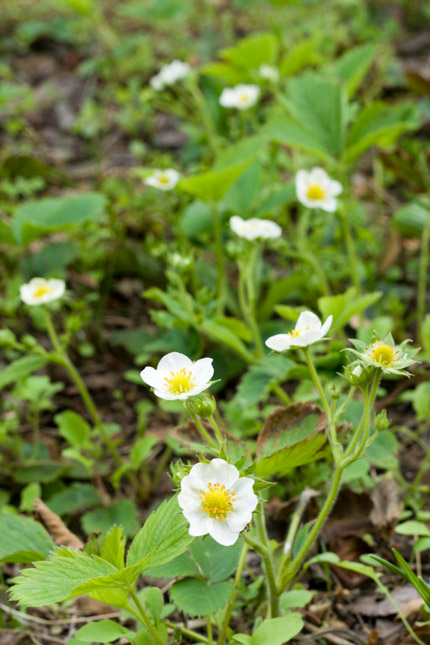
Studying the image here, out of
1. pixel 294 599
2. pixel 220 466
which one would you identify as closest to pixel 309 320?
pixel 220 466

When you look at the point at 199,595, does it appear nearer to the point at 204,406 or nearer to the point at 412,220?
the point at 204,406

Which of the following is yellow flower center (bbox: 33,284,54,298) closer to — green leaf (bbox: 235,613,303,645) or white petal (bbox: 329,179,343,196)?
white petal (bbox: 329,179,343,196)

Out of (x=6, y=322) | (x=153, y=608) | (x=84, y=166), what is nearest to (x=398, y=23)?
(x=84, y=166)

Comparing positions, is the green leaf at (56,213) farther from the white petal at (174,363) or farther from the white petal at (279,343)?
the white petal at (279,343)

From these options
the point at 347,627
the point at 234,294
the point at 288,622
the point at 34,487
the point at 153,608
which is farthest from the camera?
the point at 234,294

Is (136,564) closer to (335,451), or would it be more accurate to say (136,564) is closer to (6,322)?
(335,451)

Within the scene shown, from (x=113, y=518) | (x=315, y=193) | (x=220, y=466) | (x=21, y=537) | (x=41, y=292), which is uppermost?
(x=220, y=466)

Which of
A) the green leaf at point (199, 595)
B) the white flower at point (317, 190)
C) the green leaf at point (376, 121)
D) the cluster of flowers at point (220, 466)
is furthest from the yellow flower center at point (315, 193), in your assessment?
the green leaf at point (199, 595)

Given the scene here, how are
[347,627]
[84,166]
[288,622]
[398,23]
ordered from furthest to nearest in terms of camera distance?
[398,23] → [84,166] → [347,627] → [288,622]
